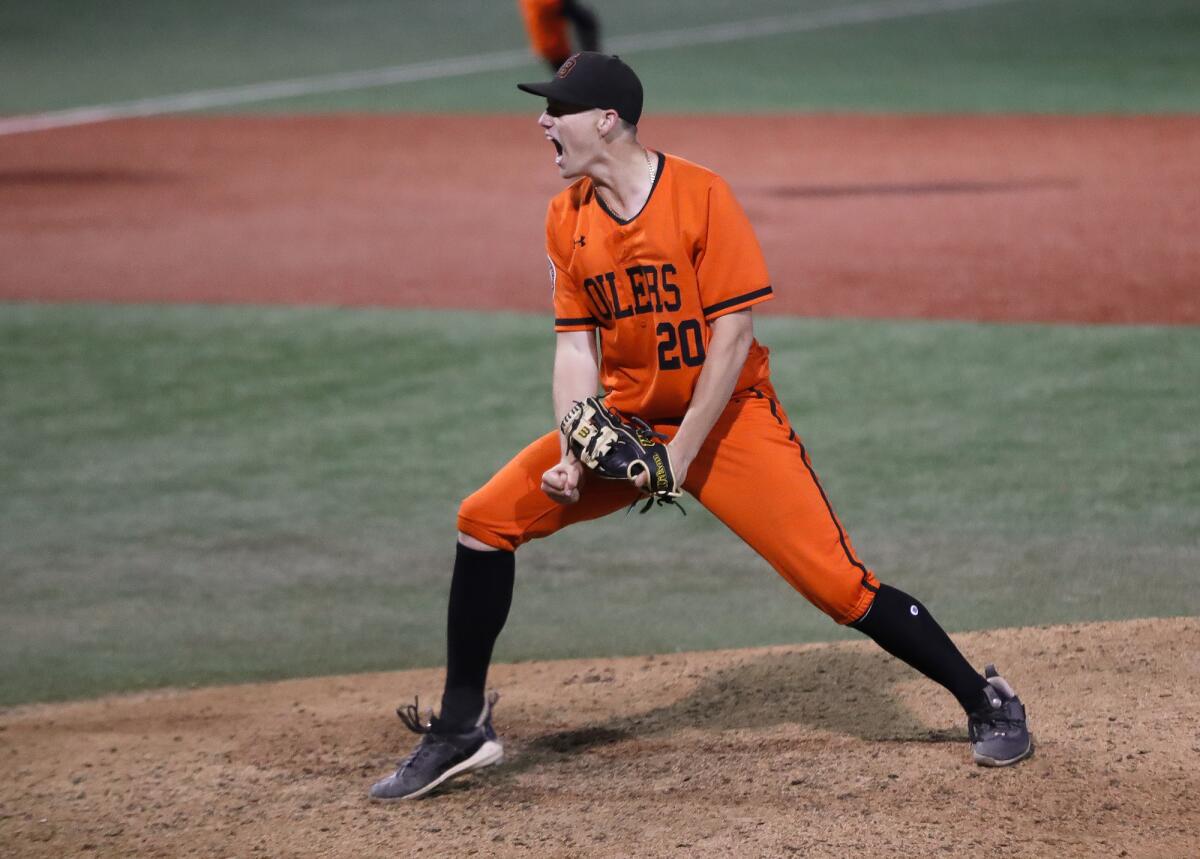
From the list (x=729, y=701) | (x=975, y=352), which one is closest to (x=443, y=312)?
(x=975, y=352)

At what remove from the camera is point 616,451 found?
398 cm

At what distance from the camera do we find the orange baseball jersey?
13.2 feet

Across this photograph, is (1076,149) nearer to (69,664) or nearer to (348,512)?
(348,512)

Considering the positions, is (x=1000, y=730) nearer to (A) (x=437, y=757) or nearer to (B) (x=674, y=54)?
(A) (x=437, y=757)

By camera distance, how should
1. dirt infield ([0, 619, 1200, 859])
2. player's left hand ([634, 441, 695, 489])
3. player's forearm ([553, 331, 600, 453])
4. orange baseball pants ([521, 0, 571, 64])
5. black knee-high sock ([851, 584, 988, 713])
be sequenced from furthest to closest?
orange baseball pants ([521, 0, 571, 64]) → player's forearm ([553, 331, 600, 453]) → black knee-high sock ([851, 584, 988, 713]) → player's left hand ([634, 441, 695, 489]) → dirt infield ([0, 619, 1200, 859])

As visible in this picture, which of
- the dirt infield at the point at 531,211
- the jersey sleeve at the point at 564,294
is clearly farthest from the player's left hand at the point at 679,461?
the dirt infield at the point at 531,211

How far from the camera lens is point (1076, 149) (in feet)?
44.7

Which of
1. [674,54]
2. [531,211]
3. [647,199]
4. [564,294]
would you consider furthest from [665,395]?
[674,54]

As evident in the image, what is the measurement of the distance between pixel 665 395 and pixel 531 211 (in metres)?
8.30

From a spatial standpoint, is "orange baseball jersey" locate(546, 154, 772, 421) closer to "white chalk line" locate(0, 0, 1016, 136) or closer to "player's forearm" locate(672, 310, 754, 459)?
"player's forearm" locate(672, 310, 754, 459)

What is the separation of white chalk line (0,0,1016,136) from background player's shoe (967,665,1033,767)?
14031 millimetres

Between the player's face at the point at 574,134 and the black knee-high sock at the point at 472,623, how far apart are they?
3.23 feet

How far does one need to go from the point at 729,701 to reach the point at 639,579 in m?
1.28

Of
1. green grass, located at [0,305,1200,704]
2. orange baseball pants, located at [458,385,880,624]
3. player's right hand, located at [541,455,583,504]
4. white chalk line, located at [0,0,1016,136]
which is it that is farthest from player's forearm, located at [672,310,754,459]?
white chalk line, located at [0,0,1016,136]
